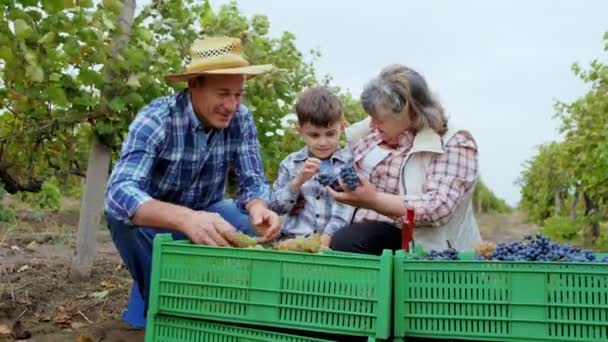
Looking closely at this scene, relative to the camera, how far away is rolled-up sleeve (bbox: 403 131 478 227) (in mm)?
3166

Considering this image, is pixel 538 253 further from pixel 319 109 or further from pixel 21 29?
pixel 21 29

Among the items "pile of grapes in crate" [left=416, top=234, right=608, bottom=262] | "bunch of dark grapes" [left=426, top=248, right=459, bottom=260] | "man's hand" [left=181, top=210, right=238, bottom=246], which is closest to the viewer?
"pile of grapes in crate" [left=416, top=234, right=608, bottom=262]

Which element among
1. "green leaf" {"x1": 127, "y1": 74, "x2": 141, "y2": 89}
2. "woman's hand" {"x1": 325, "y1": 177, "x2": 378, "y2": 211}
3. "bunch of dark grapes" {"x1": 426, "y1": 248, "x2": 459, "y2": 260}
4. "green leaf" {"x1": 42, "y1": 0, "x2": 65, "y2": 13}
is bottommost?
"bunch of dark grapes" {"x1": 426, "y1": 248, "x2": 459, "y2": 260}

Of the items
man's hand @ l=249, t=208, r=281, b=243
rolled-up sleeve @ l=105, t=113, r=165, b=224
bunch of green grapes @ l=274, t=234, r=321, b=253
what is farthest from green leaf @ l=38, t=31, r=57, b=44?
bunch of green grapes @ l=274, t=234, r=321, b=253

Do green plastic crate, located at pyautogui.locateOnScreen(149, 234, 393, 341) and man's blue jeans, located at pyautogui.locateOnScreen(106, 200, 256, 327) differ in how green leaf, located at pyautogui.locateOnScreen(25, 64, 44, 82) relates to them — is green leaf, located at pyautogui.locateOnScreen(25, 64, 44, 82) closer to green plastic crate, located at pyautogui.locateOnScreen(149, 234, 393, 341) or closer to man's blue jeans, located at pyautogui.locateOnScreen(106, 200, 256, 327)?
man's blue jeans, located at pyautogui.locateOnScreen(106, 200, 256, 327)

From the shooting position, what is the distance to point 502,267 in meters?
Result: 2.20

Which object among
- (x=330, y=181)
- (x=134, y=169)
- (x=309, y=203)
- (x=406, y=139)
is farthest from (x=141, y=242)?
(x=406, y=139)

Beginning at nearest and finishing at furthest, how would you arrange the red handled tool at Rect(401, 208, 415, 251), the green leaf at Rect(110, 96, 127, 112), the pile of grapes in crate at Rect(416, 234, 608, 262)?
the pile of grapes in crate at Rect(416, 234, 608, 262), the red handled tool at Rect(401, 208, 415, 251), the green leaf at Rect(110, 96, 127, 112)

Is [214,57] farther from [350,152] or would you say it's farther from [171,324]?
[171,324]

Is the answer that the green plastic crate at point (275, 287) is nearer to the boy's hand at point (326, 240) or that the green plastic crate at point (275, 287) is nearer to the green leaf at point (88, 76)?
the boy's hand at point (326, 240)

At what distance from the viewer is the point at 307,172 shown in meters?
3.39

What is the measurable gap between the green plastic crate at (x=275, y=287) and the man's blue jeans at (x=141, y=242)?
0.96 meters

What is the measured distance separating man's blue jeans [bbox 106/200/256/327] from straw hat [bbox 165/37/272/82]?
2.11 feet

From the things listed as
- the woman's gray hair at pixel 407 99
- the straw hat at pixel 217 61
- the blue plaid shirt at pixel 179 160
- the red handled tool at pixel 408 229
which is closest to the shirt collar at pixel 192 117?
the blue plaid shirt at pixel 179 160
